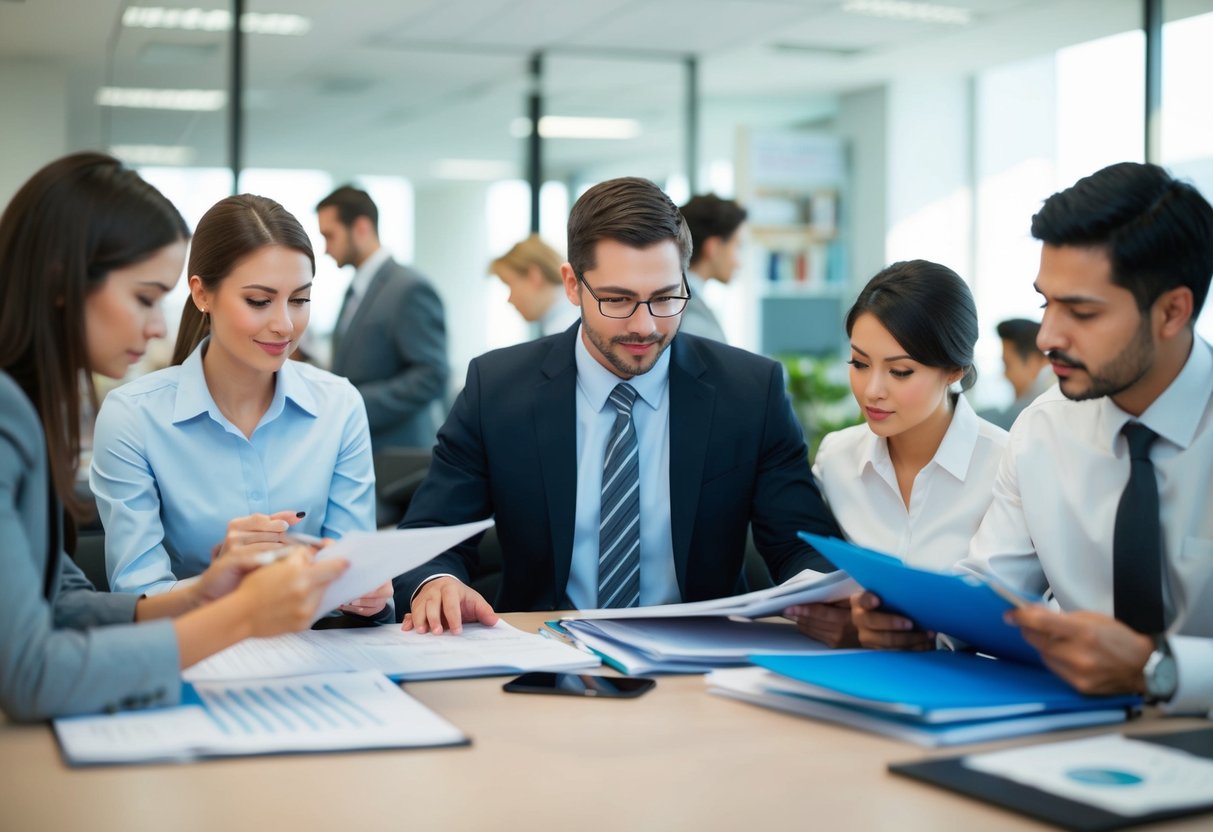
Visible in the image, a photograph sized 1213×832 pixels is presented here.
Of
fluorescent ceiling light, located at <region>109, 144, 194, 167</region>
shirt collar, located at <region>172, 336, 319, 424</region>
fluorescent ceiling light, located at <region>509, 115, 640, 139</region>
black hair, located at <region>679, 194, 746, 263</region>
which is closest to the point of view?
shirt collar, located at <region>172, 336, 319, 424</region>

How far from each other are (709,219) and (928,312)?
7.54ft

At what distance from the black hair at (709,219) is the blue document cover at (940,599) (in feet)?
9.76

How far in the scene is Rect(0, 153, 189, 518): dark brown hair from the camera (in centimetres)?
129

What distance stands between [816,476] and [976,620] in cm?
101

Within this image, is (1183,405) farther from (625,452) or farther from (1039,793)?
(625,452)

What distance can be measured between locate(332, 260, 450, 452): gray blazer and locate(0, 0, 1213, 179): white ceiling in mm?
2240

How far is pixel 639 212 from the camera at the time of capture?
218 cm

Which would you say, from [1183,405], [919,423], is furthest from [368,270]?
[1183,405]

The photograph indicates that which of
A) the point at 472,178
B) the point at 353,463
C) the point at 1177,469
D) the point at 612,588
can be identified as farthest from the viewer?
the point at 472,178

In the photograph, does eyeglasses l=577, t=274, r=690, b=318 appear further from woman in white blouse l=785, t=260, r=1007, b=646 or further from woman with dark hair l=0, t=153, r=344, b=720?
woman with dark hair l=0, t=153, r=344, b=720

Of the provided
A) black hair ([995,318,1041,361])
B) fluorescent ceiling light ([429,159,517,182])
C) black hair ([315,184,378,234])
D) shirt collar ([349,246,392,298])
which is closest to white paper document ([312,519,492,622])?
shirt collar ([349,246,392,298])

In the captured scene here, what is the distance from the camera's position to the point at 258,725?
4.09 ft

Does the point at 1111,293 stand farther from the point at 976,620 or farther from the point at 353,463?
the point at 353,463

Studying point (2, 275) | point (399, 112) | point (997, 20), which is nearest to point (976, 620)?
point (2, 275)
